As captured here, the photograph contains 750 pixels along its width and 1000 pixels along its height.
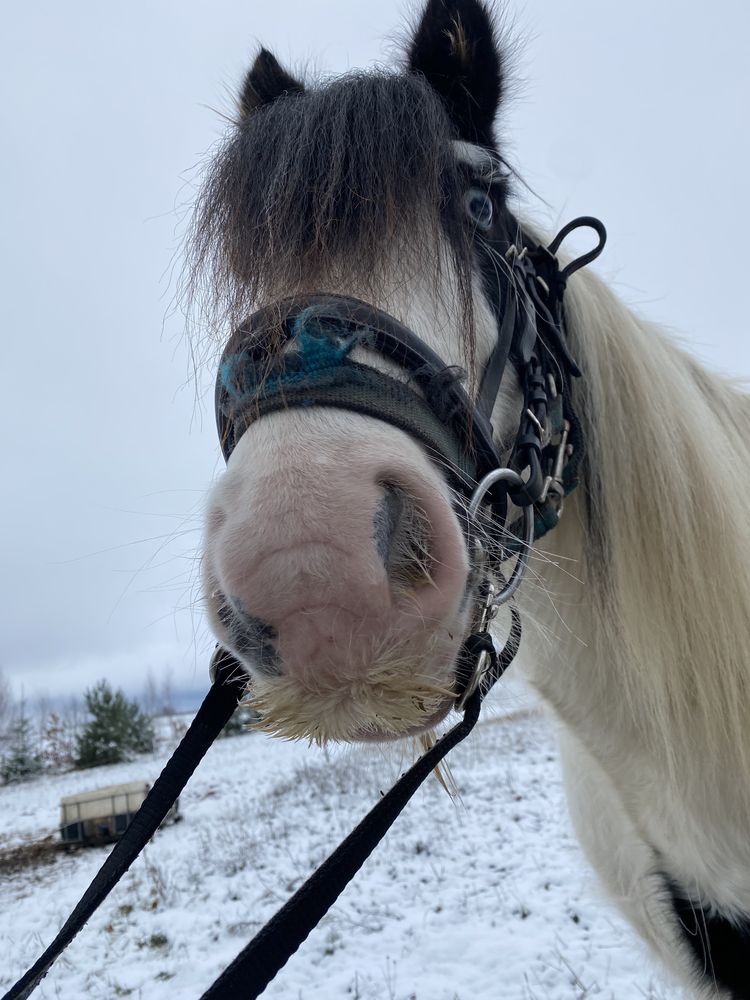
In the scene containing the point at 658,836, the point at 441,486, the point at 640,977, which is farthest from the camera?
the point at 640,977

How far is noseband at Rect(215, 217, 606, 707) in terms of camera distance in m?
1.13

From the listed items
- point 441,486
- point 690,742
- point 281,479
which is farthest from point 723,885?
point 281,479

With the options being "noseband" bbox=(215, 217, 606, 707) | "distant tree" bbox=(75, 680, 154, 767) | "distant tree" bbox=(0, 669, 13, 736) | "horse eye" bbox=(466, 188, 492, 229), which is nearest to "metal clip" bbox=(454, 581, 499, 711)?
"noseband" bbox=(215, 217, 606, 707)

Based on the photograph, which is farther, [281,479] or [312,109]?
[312,109]

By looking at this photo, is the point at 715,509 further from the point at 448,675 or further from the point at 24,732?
the point at 24,732

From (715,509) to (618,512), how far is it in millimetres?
262

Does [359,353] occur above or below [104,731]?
above

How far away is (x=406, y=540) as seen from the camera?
1057mm

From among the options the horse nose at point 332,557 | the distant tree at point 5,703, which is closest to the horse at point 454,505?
the horse nose at point 332,557

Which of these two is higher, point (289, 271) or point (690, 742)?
point (289, 271)

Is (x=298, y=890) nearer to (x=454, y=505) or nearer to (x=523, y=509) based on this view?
(x=454, y=505)

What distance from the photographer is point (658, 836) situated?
1.81 metres

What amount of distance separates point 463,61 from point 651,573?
1550 millimetres

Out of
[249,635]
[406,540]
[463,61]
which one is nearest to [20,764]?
[249,635]
